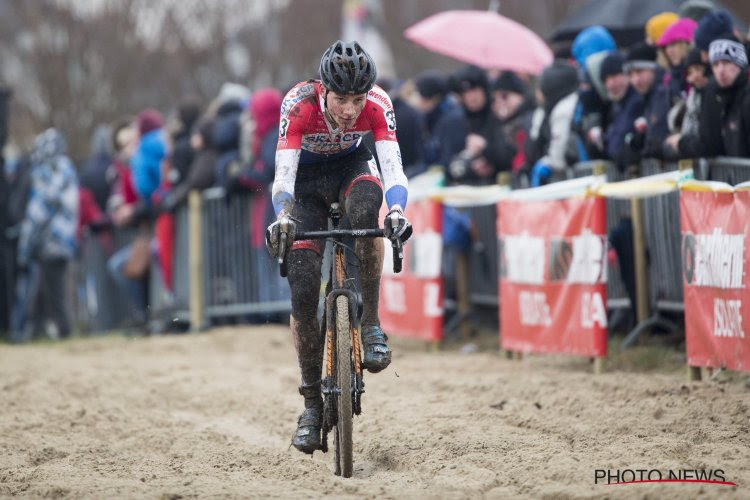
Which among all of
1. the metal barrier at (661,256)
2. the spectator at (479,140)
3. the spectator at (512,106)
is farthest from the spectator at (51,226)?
the metal barrier at (661,256)

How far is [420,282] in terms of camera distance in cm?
1239

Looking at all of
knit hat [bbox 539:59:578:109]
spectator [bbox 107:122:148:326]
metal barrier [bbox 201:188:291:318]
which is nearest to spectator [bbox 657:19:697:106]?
knit hat [bbox 539:59:578:109]

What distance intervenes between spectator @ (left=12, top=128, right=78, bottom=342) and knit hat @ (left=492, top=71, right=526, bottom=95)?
5964 mm

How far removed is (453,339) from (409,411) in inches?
172

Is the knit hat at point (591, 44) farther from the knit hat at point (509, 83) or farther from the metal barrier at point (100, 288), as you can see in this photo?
the metal barrier at point (100, 288)

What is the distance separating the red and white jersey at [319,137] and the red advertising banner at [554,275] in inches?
128

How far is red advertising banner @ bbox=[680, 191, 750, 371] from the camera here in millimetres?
8195

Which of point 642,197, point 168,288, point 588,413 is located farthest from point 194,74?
point 588,413

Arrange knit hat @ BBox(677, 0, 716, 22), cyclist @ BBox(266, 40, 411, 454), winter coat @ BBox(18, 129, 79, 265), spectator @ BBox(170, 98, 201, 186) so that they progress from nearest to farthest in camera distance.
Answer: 1. cyclist @ BBox(266, 40, 411, 454)
2. knit hat @ BBox(677, 0, 716, 22)
3. spectator @ BBox(170, 98, 201, 186)
4. winter coat @ BBox(18, 129, 79, 265)

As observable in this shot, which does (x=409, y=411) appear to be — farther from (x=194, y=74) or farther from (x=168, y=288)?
(x=194, y=74)

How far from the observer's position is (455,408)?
8508 millimetres

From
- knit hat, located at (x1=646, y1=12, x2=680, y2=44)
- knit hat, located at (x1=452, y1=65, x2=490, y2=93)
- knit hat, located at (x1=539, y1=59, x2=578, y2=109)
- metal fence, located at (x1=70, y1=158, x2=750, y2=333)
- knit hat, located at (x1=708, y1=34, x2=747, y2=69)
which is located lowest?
metal fence, located at (x1=70, y1=158, x2=750, y2=333)

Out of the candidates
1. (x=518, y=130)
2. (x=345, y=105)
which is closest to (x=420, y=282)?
(x=518, y=130)

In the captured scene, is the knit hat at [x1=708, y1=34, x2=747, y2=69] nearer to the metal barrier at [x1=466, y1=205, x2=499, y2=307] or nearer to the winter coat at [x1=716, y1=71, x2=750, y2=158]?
the winter coat at [x1=716, y1=71, x2=750, y2=158]
